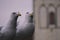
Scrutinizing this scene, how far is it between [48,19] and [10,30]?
83 centimetres

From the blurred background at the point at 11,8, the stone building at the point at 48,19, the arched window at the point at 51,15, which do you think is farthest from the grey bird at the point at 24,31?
the arched window at the point at 51,15

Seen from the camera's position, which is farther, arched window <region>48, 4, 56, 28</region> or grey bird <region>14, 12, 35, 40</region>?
arched window <region>48, 4, 56, 28</region>

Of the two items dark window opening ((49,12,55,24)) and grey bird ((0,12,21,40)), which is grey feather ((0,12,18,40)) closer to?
grey bird ((0,12,21,40))

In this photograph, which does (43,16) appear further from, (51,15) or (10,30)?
(10,30)

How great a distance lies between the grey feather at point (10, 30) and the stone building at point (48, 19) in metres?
0.64

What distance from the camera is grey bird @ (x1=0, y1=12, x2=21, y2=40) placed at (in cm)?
133

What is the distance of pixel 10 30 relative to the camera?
134 cm

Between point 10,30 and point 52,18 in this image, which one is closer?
point 10,30

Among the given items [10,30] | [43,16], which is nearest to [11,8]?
[10,30]

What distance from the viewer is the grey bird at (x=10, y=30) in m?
1.33

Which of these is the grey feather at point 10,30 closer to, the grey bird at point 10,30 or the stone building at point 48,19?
the grey bird at point 10,30

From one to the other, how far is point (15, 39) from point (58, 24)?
2.96 ft

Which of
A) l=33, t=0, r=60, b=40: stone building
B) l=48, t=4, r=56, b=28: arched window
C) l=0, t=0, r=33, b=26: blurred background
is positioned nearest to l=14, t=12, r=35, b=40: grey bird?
l=0, t=0, r=33, b=26: blurred background

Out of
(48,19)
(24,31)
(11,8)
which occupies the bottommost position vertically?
(24,31)
